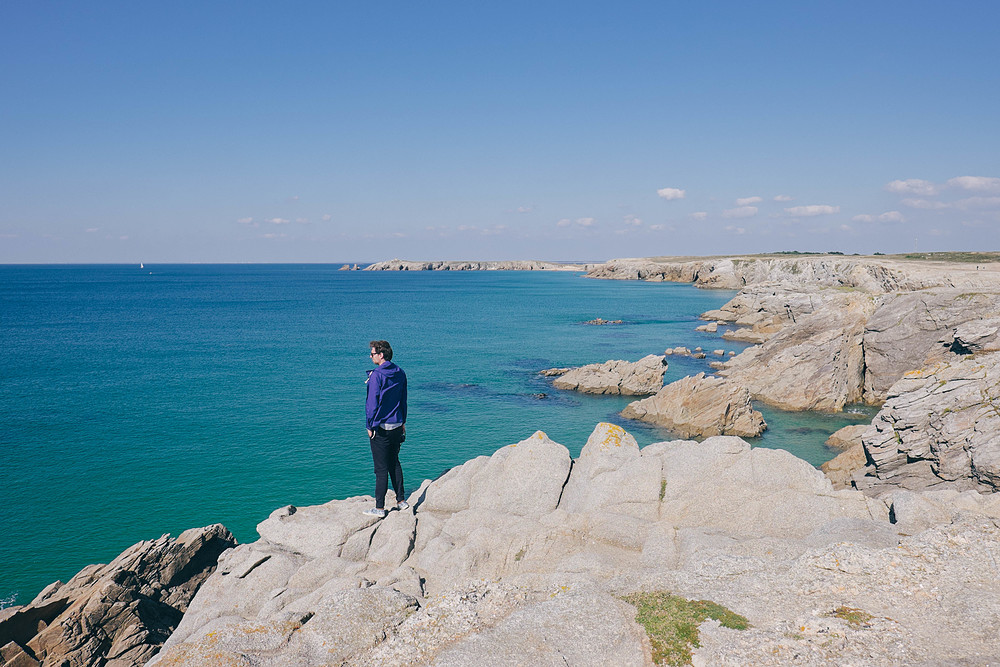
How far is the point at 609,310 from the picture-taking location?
12200 cm

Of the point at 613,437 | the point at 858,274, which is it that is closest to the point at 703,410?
the point at 613,437

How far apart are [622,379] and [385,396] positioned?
4013 cm

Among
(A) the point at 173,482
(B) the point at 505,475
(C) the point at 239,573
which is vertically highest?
(B) the point at 505,475

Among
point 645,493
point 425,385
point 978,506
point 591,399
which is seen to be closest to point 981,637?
point 978,506

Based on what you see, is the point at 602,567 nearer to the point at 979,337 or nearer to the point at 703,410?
the point at 703,410

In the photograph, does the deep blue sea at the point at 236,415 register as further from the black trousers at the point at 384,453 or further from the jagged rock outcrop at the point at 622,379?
the black trousers at the point at 384,453

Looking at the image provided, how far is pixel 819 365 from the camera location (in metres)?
46.6

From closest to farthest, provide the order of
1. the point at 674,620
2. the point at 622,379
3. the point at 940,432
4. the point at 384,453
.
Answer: the point at 674,620 → the point at 384,453 → the point at 940,432 → the point at 622,379

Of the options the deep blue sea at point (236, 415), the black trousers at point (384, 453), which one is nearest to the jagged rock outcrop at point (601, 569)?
the black trousers at point (384, 453)

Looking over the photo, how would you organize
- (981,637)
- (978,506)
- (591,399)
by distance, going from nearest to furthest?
1. (981,637)
2. (978,506)
3. (591,399)

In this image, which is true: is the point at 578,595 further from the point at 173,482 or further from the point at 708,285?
the point at 708,285

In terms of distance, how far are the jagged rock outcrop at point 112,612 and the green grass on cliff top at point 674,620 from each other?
43.8 ft

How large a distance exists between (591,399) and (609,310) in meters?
75.0

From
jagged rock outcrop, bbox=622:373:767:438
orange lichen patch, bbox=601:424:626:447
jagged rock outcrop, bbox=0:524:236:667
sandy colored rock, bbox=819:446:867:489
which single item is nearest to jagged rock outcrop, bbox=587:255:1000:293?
jagged rock outcrop, bbox=622:373:767:438
